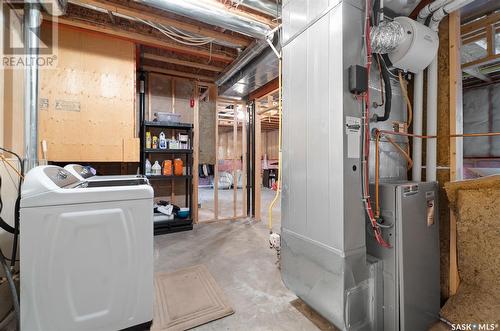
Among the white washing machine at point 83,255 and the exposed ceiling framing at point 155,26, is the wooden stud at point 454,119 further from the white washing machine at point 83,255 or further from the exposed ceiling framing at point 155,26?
the white washing machine at point 83,255

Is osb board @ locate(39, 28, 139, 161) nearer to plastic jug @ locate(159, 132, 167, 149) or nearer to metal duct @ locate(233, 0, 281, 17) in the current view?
plastic jug @ locate(159, 132, 167, 149)

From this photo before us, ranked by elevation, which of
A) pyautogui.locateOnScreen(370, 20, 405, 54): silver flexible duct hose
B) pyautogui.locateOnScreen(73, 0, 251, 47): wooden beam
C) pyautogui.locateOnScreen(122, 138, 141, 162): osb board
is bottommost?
pyautogui.locateOnScreen(122, 138, 141, 162): osb board

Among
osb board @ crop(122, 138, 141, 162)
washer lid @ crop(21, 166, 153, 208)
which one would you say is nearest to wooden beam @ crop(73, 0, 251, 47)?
osb board @ crop(122, 138, 141, 162)

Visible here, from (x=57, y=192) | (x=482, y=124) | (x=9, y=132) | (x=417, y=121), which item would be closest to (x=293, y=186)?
(x=417, y=121)

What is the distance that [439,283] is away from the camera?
1.80 m

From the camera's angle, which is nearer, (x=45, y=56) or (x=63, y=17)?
(x=63, y=17)

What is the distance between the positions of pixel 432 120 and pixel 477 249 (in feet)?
3.41

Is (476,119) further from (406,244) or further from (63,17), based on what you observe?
(63,17)

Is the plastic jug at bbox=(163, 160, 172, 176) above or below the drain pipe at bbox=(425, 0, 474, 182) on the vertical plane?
below

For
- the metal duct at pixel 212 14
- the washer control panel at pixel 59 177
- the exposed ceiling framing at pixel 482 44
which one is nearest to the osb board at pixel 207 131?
the metal duct at pixel 212 14

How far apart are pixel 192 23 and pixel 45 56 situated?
1.81m

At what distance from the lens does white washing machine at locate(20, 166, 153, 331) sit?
1266 mm

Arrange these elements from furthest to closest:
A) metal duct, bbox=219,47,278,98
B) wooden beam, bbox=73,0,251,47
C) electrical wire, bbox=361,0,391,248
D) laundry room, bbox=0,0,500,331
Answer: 1. metal duct, bbox=219,47,278,98
2. wooden beam, bbox=73,0,251,47
3. electrical wire, bbox=361,0,391,248
4. laundry room, bbox=0,0,500,331

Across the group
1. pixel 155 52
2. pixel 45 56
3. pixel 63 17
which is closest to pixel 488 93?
pixel 155 52
